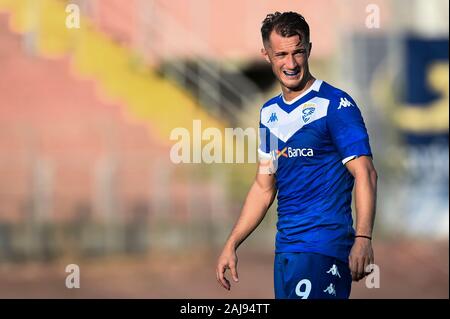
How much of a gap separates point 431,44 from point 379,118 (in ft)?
6.55

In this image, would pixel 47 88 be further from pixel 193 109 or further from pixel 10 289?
pixel 10 289

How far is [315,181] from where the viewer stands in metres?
5.55

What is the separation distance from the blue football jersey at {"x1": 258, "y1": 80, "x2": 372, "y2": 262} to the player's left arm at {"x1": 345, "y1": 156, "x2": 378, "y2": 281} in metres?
0.16

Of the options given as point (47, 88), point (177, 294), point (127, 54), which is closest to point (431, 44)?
point (127, 54)

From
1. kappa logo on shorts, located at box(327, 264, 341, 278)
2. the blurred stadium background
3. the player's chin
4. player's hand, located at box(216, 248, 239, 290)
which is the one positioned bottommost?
kappa logo on shorts, located at box(327, 264, 341, 278)

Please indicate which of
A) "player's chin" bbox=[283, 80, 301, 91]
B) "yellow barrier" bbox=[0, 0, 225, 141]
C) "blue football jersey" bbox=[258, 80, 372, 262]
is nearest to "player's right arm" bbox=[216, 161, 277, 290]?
"blue football jersey" bbox=[258, 80, 372, 262]

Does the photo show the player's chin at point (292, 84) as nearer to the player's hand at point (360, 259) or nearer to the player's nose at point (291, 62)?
the player's nose at point (291, 62)

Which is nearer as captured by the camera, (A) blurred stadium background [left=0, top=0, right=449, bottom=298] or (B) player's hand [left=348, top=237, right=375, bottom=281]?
(B) player's hand [left=348, top=237, right=375, bottom=281]

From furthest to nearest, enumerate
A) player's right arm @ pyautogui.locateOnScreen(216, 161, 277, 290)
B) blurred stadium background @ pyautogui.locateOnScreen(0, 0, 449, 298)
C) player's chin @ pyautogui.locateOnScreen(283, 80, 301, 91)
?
blurred stadium background @ pyautogui.locateOnScreen(0, 0, 449, 298) < player's right arm @ pyautogui.locateOnScreen(216, 161, 277, 290) < player's chin @ pyautogui.locateOnScreen(283, 80, 301, 91)

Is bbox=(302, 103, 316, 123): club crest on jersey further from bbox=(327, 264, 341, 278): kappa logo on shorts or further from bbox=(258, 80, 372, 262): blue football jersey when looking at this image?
bbox=(327, 264, 341, 278): kappa logo on shorts

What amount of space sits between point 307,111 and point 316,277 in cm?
84

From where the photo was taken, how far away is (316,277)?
18.3 ft

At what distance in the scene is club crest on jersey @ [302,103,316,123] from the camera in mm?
5547

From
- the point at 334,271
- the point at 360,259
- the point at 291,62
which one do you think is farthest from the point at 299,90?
the point at 360,259
